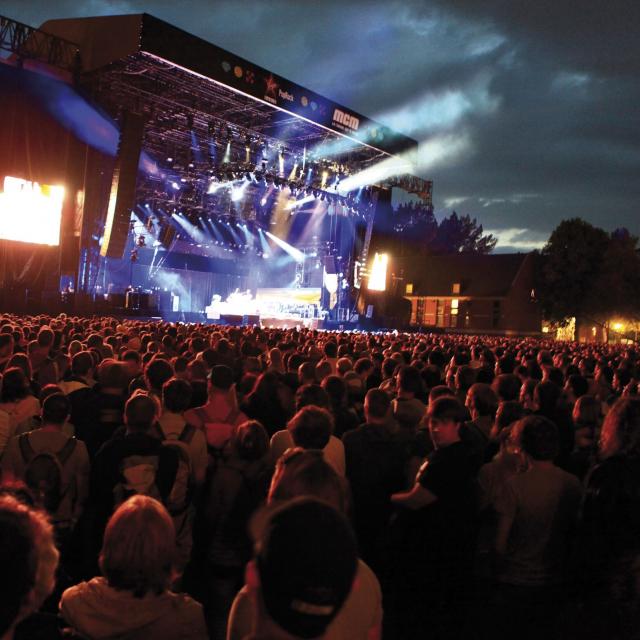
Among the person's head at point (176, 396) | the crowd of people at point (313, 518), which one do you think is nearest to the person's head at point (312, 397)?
the crowd of people at point (313, 518)

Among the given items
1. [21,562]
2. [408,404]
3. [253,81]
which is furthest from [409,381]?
[253,81]

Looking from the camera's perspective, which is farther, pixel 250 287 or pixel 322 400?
pixel 250 287

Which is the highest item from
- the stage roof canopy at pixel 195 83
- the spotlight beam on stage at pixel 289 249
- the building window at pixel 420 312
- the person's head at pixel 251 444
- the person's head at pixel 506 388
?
the stage roof canopy at pixel 195 83

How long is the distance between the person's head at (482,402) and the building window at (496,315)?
44.2 m

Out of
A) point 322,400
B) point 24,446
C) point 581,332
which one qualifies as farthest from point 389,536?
point 581,332

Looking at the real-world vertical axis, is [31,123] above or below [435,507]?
above

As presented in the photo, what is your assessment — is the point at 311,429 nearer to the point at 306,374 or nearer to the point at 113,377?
the point at 113,377

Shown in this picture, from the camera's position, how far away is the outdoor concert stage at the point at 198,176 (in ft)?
73.2

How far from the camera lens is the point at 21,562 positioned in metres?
1.42

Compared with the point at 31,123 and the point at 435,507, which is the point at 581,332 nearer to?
the point at 31,123

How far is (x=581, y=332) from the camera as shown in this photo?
48.5 metres

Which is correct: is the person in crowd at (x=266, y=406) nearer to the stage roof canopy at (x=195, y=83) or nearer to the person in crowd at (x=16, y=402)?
the person in crowd at (x=16, y=402)

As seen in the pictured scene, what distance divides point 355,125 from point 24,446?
27.1 meters

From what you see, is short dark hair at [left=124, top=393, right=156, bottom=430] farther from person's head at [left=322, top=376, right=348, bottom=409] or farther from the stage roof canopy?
the stage roof canopy
